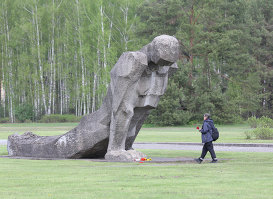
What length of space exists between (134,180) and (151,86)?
542 cm

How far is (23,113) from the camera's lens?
64.7 m

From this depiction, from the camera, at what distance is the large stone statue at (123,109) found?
49.2 ft

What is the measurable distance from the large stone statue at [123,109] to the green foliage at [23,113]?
159ft

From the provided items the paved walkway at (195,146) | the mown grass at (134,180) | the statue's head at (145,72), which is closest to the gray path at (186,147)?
the paved walkway at (195,146)

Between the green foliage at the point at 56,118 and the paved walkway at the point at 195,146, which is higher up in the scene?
the paved walkway at the point at 195,146

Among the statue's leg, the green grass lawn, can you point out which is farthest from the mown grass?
the green grass lawn

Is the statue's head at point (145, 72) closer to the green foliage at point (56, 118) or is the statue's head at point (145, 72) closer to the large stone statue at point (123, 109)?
the large stone statue at point (123, 109)

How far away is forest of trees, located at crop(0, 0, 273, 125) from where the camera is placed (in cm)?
5506

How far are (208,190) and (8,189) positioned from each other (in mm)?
3434

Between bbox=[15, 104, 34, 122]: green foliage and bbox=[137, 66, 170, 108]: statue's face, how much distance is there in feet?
166

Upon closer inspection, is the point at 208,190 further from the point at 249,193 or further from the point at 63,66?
the point at 63,66

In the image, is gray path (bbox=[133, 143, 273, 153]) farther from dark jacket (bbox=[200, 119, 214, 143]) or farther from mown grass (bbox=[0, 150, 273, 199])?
mown grass (bbox=[0, 150, 273, 199])

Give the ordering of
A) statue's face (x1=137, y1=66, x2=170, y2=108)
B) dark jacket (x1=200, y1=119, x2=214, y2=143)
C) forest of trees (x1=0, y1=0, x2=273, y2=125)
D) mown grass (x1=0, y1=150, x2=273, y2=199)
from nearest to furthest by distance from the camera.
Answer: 1. mown grass (x1=0, y1=150, x2=273, y2=199)
2. dark jacket (x1=200, y1=119, x2=214, y2=143)
3. statue's face (x1=137, y1=66, x2=170, y2=108)
4. forest of trees (x1=0, y1=0, x2=273, y2=125)

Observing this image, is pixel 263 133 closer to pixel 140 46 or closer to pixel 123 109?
pixel 123 109
